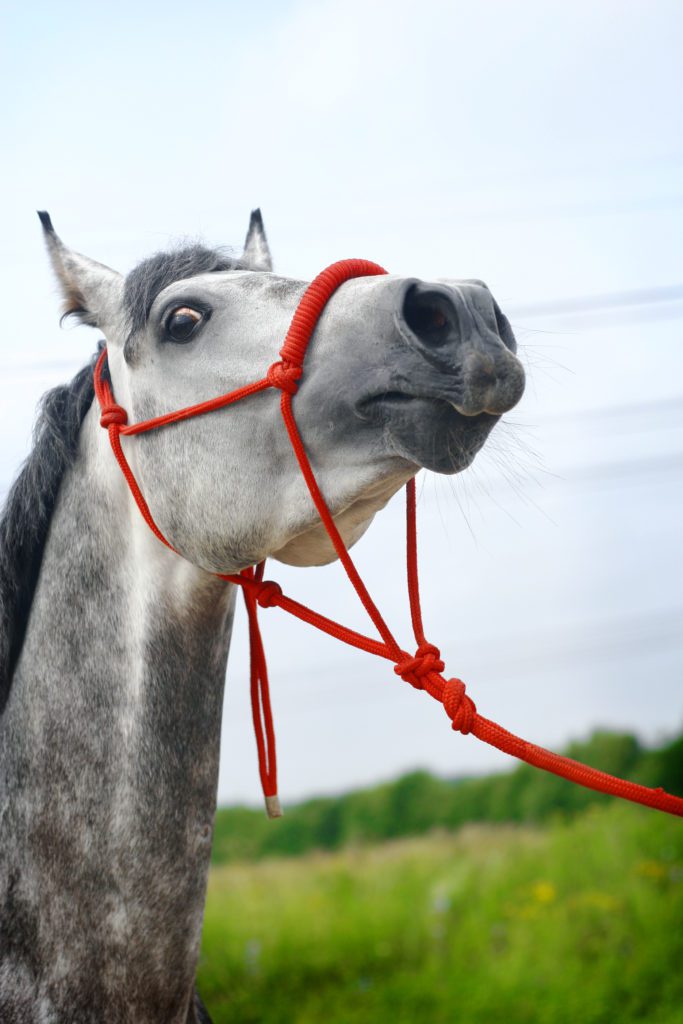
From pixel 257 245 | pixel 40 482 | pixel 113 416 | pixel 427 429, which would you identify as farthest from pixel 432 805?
pixel 427 429

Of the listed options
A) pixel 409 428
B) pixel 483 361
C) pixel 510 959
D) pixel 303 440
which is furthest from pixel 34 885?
pixel 510 959

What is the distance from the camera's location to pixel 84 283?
2193mm

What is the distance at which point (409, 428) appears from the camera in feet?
5.48

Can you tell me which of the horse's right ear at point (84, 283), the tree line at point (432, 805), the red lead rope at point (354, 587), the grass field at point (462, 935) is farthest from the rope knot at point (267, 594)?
the tree line at point (432, 805)

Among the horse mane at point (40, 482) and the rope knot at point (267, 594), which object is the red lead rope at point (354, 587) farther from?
the horse mane at point (40, 482)

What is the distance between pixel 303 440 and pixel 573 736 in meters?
6.34

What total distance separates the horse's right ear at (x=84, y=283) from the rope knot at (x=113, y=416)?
9.3 inches

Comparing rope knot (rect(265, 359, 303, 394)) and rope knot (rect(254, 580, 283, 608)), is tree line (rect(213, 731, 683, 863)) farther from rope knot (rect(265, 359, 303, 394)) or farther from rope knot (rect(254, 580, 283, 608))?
rope knot (rect(265, 359, 303, 394))

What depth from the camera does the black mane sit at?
2037mm

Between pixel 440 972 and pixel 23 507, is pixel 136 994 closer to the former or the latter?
pixel 23 507

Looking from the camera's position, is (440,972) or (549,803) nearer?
(440,972)

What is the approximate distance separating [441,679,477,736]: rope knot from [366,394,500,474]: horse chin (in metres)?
0.42

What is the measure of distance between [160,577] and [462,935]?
14.9ft

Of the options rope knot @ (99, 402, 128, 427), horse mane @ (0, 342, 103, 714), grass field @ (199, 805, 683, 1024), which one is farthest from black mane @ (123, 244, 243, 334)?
grass field @ (199, 805, 683, 1024)
